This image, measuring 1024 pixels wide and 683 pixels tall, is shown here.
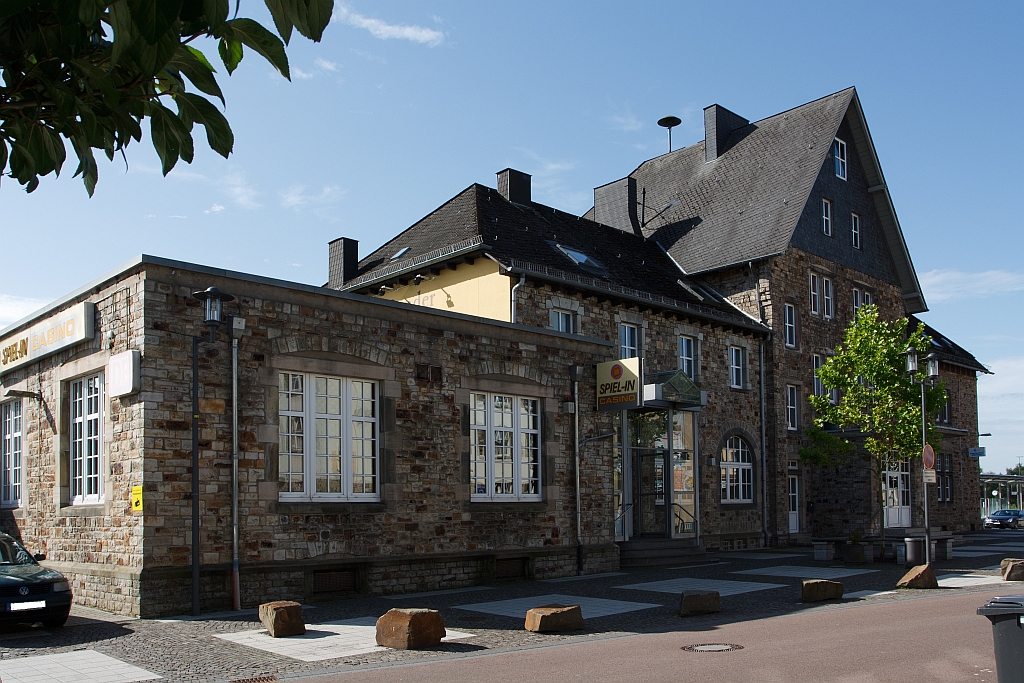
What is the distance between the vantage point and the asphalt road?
8703mm

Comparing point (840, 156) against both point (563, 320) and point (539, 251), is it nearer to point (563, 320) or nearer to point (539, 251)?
point (539, 251)

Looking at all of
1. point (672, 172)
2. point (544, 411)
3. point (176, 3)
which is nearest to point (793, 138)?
point (672, 172)

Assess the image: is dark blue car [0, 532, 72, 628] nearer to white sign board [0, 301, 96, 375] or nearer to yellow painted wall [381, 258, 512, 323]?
Result: white sign board [0, 301, 96, 375]

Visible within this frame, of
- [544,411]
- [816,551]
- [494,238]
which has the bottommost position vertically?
[816,551]


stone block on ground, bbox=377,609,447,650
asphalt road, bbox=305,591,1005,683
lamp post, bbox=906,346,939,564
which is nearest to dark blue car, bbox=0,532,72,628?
stone block on ground, bbox=377,609,447,650

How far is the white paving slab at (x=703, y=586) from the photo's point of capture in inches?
653

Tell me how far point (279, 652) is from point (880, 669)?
620 centimetres

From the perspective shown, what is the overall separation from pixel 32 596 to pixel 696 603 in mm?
8636

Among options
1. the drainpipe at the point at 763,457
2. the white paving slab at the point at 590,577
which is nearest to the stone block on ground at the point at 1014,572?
the white paving slab at the point at 590,577

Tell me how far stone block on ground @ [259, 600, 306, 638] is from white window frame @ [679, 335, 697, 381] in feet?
56.0

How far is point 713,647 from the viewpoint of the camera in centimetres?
1053

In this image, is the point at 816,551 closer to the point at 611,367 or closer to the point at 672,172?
the point at 611,367

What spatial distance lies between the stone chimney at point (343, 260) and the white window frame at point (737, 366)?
11.9 metres

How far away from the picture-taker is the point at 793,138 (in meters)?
33.8
